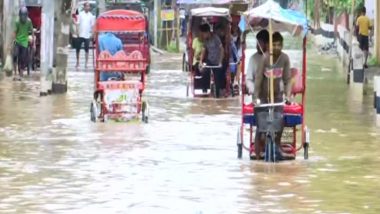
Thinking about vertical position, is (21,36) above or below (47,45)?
above

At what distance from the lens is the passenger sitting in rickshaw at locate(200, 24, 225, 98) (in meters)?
25.1

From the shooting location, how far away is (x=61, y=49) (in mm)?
24938

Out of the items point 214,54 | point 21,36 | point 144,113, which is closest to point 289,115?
point 144,113

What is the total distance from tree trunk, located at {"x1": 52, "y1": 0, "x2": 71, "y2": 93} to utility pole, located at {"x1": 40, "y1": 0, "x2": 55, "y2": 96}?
21 centimetres

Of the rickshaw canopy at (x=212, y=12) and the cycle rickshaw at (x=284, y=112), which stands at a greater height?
the rickshaw canopy at (x=212, y=12)

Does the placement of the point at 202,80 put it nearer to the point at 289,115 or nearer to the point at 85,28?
the point at 85,28

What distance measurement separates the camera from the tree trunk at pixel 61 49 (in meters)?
25.0

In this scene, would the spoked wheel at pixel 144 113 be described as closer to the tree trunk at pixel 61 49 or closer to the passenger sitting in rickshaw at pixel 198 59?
the tree trunk at pixel 61 49

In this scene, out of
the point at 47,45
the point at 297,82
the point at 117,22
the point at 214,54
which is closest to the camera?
the point at 297,82

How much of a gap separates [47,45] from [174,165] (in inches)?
427

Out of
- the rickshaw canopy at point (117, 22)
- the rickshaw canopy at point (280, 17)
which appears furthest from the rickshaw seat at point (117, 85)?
the rickshaw canopy at point (280, 17)

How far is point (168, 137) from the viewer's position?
17391 mm

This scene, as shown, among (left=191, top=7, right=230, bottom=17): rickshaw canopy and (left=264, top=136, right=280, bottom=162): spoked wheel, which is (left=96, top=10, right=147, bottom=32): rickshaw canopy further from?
(left=264, top=136, right=280, bottom=162): spoked wheel

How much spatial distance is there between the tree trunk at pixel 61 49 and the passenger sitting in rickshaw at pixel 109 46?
4.19m
